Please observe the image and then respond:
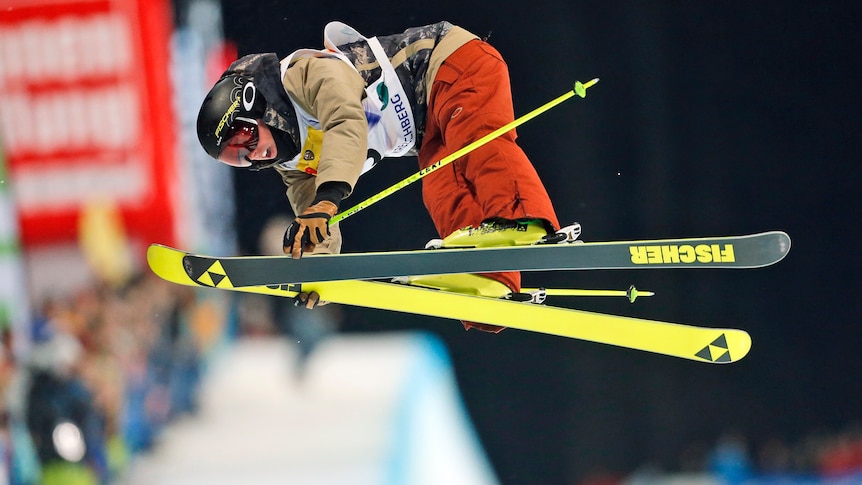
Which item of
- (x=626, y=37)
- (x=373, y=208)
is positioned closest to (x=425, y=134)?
(x=373, y=208)

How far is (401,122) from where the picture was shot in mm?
2568

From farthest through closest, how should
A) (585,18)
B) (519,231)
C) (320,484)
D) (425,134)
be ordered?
(320,484)
(585,18)
(425,134)
(519,231)

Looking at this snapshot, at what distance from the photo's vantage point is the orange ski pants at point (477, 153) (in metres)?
2.43

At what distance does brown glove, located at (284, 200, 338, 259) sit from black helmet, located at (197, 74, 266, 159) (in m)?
0.37

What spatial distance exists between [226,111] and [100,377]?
237 cm

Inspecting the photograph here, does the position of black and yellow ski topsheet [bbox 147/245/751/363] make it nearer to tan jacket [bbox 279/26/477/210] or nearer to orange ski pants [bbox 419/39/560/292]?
orange ski pants [bbox 419/39/560/292]

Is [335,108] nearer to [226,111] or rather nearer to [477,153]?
[226,111]

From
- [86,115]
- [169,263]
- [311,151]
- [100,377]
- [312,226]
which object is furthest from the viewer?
[86,115]

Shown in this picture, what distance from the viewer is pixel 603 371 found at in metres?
4.96

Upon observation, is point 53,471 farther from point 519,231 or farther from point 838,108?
point 838,108

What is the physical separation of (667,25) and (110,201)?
9.78 feet

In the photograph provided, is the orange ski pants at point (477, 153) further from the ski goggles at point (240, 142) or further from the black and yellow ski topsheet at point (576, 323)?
the ski goggles at point (240, 142)

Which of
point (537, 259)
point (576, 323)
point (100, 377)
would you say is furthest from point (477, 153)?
point (100, 377)

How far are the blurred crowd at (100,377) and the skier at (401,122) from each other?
1.96 m
